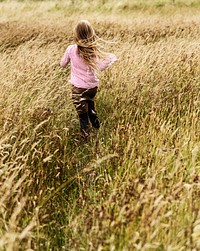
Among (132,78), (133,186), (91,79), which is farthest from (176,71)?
(133,186)

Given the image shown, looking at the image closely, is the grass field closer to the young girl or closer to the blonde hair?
the young girl

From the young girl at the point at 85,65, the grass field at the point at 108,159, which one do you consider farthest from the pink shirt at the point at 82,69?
the grass field at the point at 108,159

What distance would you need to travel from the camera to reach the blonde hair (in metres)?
4.37

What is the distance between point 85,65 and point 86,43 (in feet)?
0.81

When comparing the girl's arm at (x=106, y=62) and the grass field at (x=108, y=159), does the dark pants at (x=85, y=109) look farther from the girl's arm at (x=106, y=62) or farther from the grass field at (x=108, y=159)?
the girl's arm at (x=106, y=62)

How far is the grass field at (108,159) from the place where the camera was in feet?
7.04

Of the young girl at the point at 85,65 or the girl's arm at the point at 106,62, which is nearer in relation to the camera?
the young girl at the point at 85,65

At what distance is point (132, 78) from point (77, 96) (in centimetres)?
92

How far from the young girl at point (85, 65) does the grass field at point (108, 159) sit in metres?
0.17

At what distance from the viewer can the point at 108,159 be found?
3068 millimetres

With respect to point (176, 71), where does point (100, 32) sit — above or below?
below

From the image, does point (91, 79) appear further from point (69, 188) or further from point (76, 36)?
point (69, 188)

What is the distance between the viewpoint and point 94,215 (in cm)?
229

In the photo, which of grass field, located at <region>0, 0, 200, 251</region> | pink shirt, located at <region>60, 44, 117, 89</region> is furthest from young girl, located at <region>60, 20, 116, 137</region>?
grass field, located at <region>0, 0, 200, 251</region>
